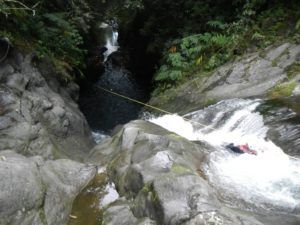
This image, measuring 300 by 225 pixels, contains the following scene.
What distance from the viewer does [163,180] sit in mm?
5797

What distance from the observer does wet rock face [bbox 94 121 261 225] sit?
5.10 m

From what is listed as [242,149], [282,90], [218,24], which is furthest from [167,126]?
[218,24]

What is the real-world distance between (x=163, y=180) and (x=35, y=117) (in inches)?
182

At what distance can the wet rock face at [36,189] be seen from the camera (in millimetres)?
6020

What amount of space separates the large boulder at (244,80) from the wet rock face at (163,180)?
346 cm

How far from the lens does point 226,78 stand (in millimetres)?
12148

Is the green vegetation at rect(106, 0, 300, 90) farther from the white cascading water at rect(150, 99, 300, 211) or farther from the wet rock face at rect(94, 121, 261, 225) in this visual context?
the wet rock face at rect(94, 121, 261, 225)

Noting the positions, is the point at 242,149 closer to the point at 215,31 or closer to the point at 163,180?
the point at 163,180

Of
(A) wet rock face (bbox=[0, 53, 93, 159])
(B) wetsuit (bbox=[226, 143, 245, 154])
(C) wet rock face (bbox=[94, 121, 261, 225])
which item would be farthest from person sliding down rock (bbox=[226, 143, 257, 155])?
(A) wet rock face (bbox=[0, 53, 93, 159])

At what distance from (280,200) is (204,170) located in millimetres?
1372

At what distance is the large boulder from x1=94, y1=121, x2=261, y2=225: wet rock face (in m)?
3.46

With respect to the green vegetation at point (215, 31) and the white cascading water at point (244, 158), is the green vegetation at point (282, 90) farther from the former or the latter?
the green vegetation at point (215, 31)

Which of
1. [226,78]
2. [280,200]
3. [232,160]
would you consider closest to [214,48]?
[226,78]

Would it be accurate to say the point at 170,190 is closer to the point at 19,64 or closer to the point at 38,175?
the point at 38,175
